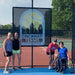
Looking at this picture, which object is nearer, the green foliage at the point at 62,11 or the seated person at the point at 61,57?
the seated person at the point at 61,57

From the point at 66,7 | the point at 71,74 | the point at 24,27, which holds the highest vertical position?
the point at 66,7

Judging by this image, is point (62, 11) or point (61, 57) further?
point (62, 11)

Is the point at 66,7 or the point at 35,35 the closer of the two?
the point at 35,35

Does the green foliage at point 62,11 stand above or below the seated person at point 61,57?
above

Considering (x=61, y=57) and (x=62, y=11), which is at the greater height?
(x=62, y=11)

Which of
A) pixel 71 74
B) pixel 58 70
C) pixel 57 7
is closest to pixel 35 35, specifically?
pixel 58 70

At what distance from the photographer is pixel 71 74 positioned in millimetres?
5402

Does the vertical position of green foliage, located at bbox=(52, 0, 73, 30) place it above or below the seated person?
above

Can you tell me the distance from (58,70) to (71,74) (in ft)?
1.85

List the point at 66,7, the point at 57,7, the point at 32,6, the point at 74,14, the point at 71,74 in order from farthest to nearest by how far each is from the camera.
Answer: the point at 57,7 → the point at 66,7 → the point at 74,14 → the point at 32,6 → the point at 71,74

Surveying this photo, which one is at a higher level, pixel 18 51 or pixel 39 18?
pixel 39 18

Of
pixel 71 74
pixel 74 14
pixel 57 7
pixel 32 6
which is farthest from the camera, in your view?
pixel 57 7

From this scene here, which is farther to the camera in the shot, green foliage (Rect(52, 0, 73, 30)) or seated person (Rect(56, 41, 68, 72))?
green foliage (Rect(52, 0, 73, 30))

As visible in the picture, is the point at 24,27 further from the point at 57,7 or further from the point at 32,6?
the point at 57,7
